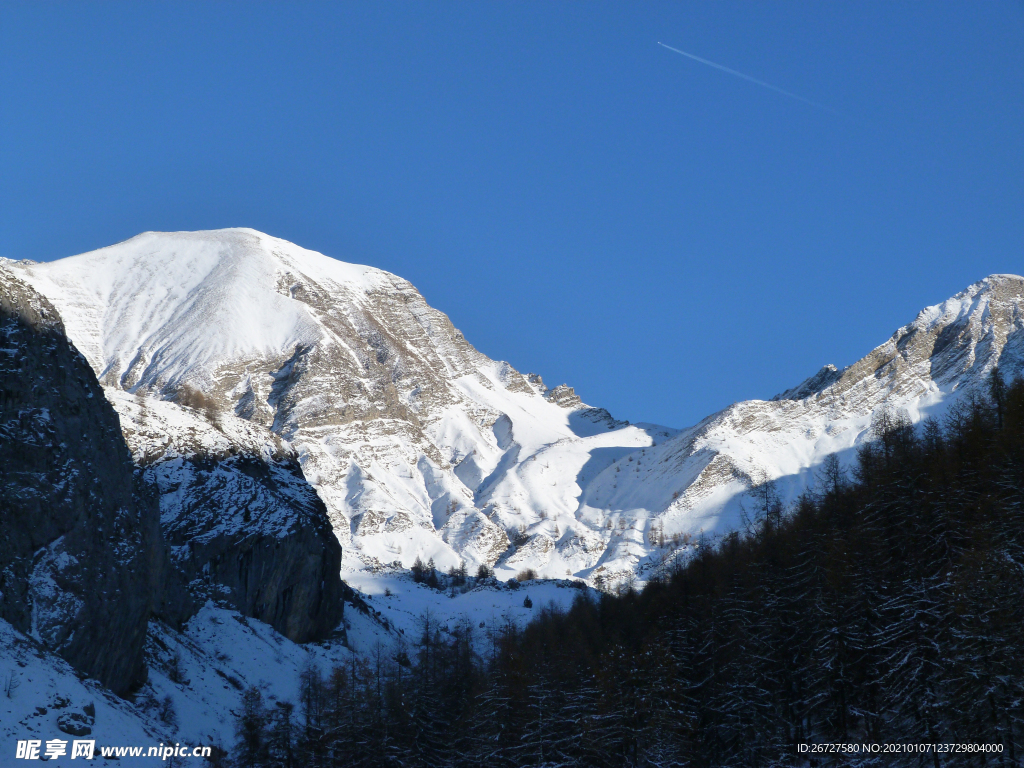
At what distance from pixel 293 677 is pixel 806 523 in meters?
49.9

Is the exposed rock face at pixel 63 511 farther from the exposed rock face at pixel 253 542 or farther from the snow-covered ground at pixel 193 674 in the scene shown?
the exposed rock face at pixel 253 542

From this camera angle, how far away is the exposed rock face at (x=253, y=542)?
4213 inches

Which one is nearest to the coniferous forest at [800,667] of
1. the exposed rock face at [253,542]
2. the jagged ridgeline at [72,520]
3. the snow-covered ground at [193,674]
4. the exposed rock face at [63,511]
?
the snow-covered ground at [193,674]

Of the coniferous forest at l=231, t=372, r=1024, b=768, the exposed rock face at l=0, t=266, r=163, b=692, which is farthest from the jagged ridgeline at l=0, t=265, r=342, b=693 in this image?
the coniferous forest at l=231, t=372, r=1024, b=768

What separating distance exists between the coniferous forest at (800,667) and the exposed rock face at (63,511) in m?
13.7

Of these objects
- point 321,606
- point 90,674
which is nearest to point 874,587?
point 90,674

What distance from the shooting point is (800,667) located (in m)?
64.5

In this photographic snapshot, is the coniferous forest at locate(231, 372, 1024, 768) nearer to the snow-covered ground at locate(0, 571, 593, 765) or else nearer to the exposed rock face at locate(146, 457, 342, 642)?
the snow-covered ground at locate(0, 571, 593, 765)

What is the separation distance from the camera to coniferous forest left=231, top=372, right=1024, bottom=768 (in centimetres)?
5344

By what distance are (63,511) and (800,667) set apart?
47584 mm

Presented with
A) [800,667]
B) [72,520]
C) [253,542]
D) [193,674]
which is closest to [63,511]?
[72,520]

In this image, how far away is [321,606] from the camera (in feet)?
405

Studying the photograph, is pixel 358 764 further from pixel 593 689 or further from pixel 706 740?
pixel 706 740

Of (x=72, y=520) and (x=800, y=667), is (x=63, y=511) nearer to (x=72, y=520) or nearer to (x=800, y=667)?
(x=72, y=520)
